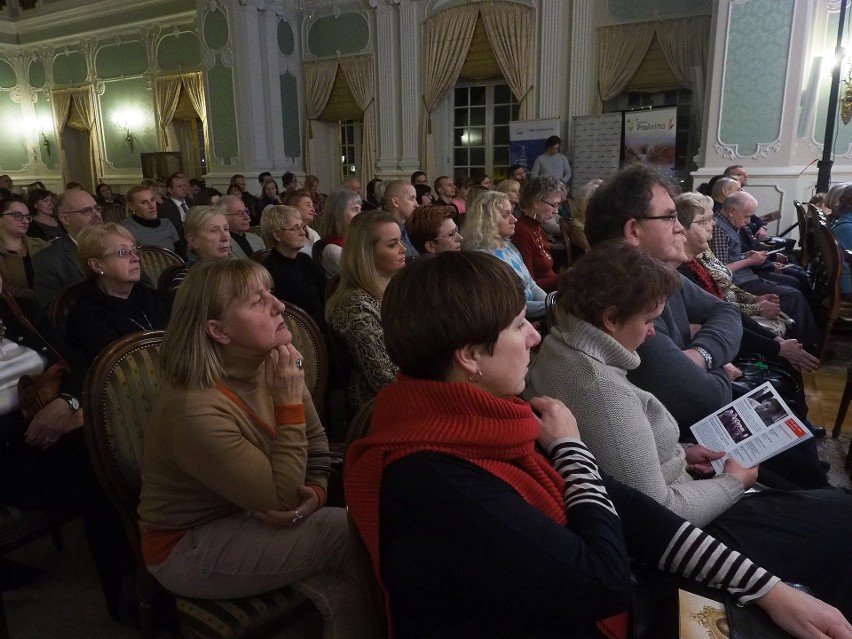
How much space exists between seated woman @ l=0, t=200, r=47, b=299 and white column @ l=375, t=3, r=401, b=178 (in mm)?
5631

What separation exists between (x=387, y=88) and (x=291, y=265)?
20.4 feet

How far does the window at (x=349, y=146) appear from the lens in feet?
30.9

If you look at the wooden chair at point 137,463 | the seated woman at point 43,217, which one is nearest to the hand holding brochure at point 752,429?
the wooden chair at point 137,463

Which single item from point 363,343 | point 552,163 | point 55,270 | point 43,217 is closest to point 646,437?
point 363,343

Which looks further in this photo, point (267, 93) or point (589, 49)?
point (267, 93)

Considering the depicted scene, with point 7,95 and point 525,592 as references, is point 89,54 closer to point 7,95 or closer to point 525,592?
point 7,95

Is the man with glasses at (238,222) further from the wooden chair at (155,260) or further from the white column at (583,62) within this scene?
the white column at (583,62)

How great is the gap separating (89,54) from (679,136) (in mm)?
10433

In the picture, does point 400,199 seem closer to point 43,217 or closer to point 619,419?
point 43,217

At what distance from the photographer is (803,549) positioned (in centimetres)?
115

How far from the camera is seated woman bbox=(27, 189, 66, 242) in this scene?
14.6ft

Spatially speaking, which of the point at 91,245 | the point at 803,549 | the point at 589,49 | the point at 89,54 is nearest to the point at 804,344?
the point at 803,549

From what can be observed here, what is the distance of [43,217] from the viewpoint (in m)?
4.66

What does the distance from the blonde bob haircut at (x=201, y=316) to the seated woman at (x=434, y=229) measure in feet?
4.84
